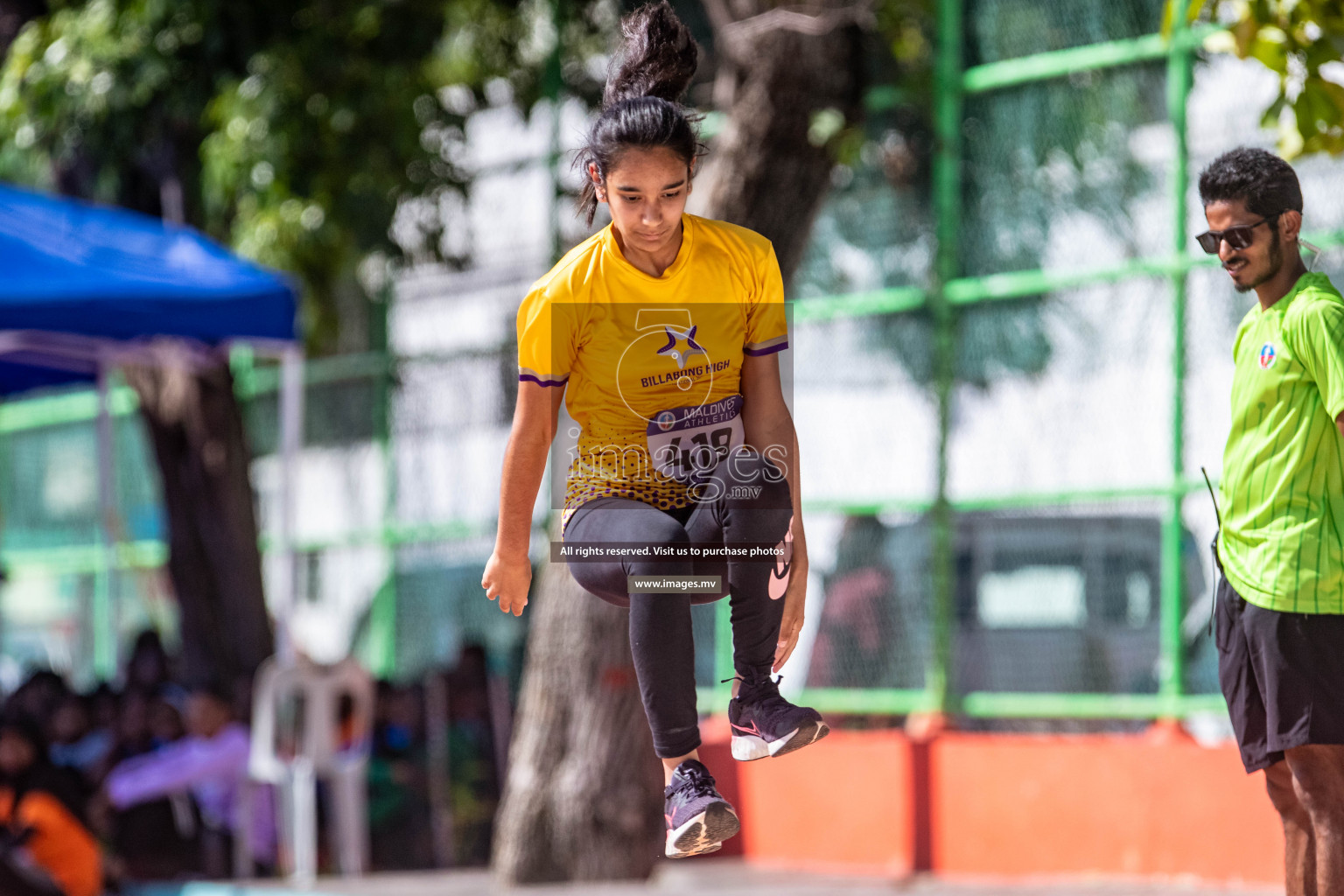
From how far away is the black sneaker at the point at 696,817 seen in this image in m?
2.81

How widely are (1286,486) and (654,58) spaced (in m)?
1.48

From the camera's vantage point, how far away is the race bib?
2973 millimetres

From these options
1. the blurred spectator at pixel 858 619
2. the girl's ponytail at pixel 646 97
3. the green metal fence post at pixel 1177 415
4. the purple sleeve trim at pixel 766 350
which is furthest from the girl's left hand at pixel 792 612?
the blurred spectator at pixel 858 619

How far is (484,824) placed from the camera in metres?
8.59

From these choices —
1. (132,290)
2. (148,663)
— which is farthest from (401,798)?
(132,290)

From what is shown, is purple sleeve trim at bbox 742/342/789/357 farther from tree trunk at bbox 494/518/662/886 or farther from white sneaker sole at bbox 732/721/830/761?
tree trunk at bbox 494/518/662/886

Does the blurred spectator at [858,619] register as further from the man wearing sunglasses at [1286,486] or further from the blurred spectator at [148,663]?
the man wearing sunglasses at [1286,486]

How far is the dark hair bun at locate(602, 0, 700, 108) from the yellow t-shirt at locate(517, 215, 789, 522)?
Answer: 0.27m

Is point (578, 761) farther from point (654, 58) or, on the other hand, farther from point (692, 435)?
point (654, 58)

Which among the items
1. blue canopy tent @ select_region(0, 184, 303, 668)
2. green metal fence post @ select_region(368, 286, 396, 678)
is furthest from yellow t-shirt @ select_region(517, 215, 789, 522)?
green metal fence post @ select_region(368, 286, 396, 678)

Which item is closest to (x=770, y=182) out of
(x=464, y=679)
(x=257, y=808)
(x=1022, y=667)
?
(x=1022, y=667)

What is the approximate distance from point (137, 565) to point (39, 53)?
425 centimetres

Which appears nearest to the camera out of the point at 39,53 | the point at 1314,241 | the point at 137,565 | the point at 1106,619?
the point at 1314,241

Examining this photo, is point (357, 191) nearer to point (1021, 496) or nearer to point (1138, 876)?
point (1021, 496)
